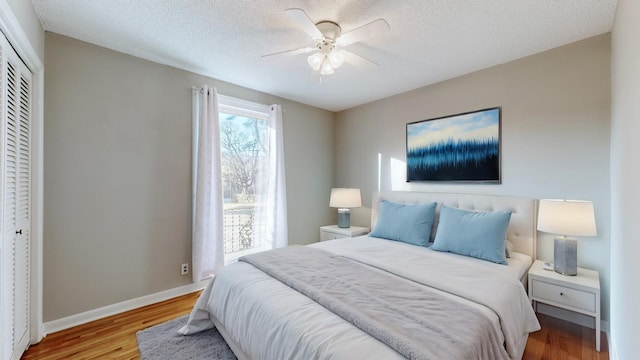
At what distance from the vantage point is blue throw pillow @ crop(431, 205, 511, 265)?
2.19 meters

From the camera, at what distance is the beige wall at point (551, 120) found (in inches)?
84.7

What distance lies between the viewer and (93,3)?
1.83 metres

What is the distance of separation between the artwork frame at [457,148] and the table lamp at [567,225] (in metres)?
0.67

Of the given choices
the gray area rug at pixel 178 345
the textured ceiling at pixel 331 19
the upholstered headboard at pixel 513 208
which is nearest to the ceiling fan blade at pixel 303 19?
the textured ceiling at pixel 331 19

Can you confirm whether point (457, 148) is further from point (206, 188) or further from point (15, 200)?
point (15, 200)

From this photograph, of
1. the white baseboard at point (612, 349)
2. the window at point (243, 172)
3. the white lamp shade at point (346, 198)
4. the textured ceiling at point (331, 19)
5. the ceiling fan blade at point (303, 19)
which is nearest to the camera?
the ceiling fan blade at point (303, 19)

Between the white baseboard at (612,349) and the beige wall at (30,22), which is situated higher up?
the beige wall at (30,22)

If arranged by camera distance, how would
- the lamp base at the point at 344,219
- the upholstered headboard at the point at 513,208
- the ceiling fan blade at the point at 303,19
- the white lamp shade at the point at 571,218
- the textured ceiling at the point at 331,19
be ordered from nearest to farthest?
1. the ceiling fan blade at the point at 303,19
2. the textured ceiling at the point at 331,19
3. the white lamp shade at the point at 571,218
4. the upholstered headboard at the point at 513,208
5. the lamp base at the point at 344,219

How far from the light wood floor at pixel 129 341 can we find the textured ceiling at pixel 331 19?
2404 millimetres

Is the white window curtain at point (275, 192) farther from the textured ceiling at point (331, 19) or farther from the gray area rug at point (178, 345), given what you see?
the gray area rug at point (178, 345)

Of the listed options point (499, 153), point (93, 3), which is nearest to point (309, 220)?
point (499, 153)

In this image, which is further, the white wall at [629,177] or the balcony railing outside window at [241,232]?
the balcony railing outside window at [241,232]

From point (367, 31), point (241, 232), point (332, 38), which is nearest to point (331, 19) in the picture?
point (332, 38)

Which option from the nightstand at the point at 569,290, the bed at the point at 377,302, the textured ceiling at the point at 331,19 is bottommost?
the nightstand at the point at 569,290
